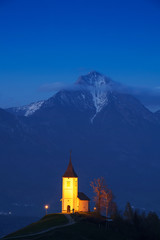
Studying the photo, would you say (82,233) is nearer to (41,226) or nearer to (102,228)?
(41,226)

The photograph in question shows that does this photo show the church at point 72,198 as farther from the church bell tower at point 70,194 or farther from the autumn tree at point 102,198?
the autumn tree at point 102,198

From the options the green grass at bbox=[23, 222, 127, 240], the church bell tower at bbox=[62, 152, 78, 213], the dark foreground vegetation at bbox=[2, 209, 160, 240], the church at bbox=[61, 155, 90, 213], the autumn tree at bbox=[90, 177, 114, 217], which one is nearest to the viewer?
the green grass at bbox=[23, 222, 127, 240]

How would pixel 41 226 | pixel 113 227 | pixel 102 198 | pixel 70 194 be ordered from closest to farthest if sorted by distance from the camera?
1. pixel 41 226
2. pixel 113 227
3. pixel 102 198
4. pixel 70 194

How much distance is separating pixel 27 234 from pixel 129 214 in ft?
100

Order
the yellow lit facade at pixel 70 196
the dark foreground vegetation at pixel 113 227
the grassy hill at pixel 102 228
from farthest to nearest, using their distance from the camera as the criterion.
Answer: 1. the yellow lit facade at pixel 70 196
2. the dark foreground vegetation at pixel 113 227
3. the grassy hill at pixel 102 228

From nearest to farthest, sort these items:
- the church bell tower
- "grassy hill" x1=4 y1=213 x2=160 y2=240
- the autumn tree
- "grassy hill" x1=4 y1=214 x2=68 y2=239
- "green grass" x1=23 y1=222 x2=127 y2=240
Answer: "green grass" x1=23 y1=222 x2=127 y2=240 < "grassy hill" x1=4 y1=214 x2=68 y2=239 < "grassy hill" x1=4 y1=213 x2=160 y2=240 < the autumn tree < the church bell tower

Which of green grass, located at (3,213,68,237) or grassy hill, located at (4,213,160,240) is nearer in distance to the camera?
green grass, located at (3,213,68,237)

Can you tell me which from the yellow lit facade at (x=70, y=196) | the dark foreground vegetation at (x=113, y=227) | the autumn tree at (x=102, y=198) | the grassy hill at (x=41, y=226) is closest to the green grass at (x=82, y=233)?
the dark foreground vegetation at (x=113, y=227)

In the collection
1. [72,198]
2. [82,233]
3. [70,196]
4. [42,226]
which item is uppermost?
[70,196]

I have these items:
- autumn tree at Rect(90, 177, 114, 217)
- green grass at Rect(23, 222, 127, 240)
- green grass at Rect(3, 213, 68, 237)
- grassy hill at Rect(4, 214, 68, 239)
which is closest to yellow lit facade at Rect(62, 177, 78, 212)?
autumn tree at Rect(90, 177, 114, 217)

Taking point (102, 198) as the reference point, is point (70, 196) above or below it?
above

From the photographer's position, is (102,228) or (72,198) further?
(72,198)

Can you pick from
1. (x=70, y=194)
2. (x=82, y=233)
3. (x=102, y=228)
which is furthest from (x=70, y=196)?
(x=82, y=233)

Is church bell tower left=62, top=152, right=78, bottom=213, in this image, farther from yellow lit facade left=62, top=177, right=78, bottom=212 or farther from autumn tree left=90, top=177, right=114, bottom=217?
autumn tree left=90, top=177, right=114, bottom=217
